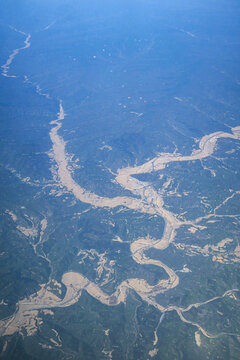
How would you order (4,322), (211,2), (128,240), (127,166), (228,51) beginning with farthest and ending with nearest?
(211,2) → (228,51) → (127,166) → (128,240) → (4,322)

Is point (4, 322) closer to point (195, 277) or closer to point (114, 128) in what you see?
point (195, 277)

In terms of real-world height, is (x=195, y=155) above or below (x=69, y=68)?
below

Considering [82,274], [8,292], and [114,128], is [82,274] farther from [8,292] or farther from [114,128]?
[114,128]

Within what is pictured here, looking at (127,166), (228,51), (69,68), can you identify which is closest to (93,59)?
(69,68)

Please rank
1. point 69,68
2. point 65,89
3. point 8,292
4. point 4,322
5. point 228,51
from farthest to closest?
point 228,51, point 69,68, point 65,89, point 8,292, point 4,322

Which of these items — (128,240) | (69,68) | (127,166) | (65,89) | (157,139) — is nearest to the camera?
(128,240)

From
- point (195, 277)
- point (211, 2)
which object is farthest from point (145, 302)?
point (211, 2)

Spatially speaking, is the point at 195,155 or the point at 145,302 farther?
the point at 195,155

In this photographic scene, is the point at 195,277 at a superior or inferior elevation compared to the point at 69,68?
inferior

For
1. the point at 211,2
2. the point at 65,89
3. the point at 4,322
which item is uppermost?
the point at 211,2
